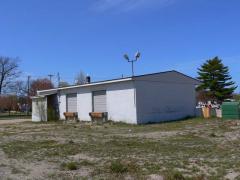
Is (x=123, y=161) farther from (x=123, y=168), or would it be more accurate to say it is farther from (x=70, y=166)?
(x=70, y=166)

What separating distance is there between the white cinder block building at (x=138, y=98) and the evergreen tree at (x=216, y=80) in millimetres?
41580

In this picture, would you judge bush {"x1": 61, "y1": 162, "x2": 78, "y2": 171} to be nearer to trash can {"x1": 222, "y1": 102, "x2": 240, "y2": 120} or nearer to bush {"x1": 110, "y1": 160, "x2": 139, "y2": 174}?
bush {"x1": 110, "y1": 160, "x2": 139, "y2": 174}

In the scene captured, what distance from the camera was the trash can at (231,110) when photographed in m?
29.9

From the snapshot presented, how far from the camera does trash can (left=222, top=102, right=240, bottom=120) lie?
29922 mm

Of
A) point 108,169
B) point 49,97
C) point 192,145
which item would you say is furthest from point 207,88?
point 108,169

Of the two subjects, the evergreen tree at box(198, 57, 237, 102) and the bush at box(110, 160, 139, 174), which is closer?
the bush at box(110, 160, 139, 174)

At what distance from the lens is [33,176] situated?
29.2 feet

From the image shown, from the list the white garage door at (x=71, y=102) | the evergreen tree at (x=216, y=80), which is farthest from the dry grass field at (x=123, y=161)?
the evergreen tree at (x=216, y=80)

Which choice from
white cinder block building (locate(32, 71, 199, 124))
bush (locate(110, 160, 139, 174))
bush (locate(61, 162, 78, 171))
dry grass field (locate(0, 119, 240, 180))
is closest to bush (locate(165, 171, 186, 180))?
dry grass field (locate(0, 119, 240, 180))

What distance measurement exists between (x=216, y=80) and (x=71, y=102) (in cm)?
4527

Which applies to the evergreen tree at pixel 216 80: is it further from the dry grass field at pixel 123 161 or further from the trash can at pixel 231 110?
the dry grass field at pixel 123 161

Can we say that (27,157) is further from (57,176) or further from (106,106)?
(106,106)

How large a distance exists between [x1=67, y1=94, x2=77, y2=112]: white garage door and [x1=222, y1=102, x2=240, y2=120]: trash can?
13.1 meters

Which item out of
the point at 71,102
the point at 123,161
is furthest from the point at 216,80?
the point at 123,161
